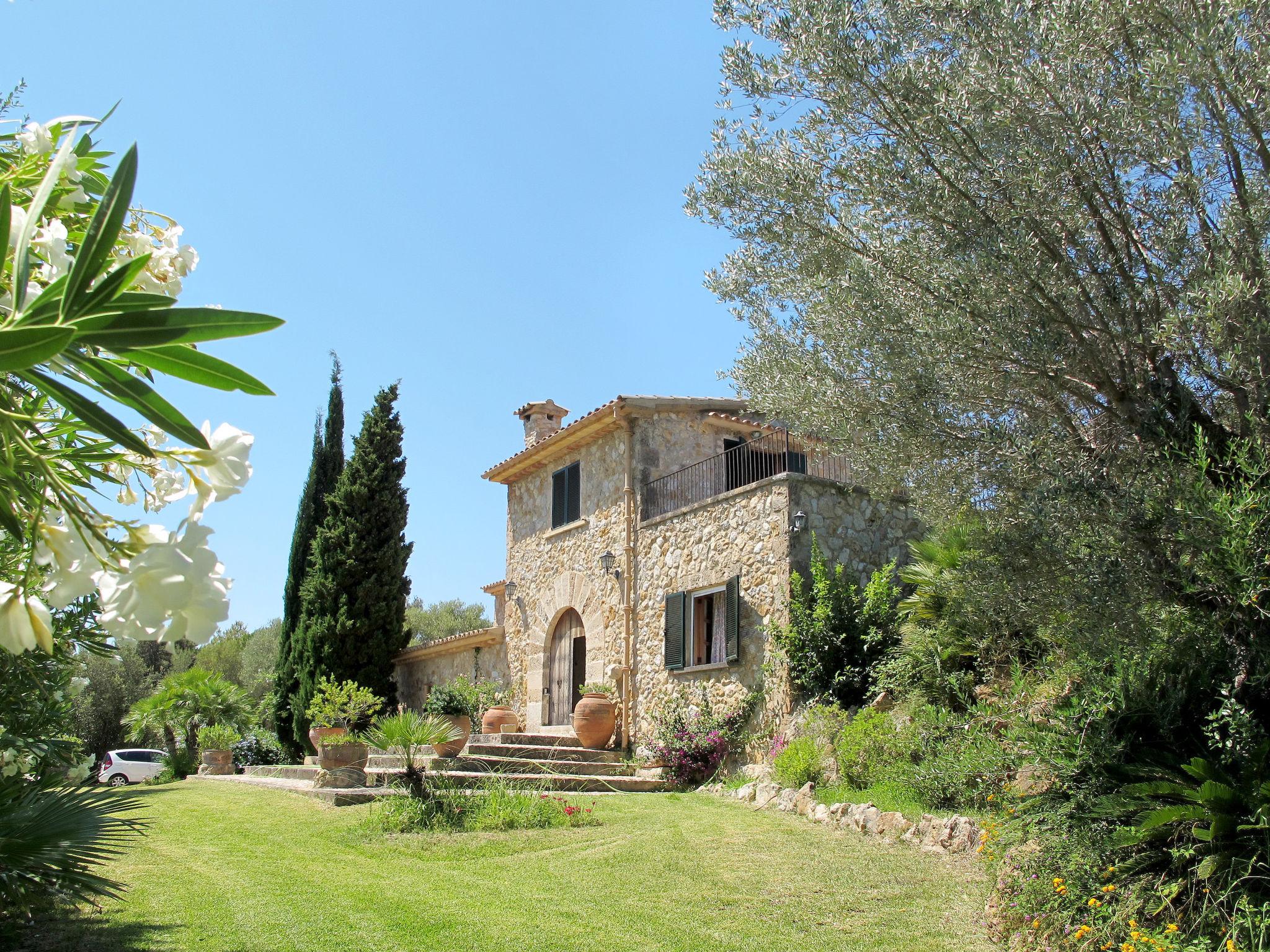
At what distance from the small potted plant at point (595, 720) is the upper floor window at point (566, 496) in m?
3.33

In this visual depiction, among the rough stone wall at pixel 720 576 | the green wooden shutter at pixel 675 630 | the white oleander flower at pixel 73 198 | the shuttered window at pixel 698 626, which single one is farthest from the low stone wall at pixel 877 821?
the white oleander flower at pixel 73 198

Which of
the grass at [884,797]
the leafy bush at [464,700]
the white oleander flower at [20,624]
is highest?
the white oleander flower at [20,624]

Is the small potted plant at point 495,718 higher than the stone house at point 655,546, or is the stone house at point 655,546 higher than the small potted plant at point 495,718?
the stone house at point 655,546

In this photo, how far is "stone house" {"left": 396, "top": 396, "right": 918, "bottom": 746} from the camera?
41.2 feet

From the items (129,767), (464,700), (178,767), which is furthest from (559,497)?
(129,767)

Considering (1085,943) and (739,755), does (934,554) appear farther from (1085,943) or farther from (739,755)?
(1085,943)

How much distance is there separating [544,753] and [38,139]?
12.4 meters

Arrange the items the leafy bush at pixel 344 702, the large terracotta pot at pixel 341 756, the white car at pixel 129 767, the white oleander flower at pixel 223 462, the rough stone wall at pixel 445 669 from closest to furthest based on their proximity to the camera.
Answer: the white oleander flower at pixel 223 462, the large terracotta pot at pixel 341 756, the leafy bush at pixel 344 702, the rough stone wall at pixel 445 669, the white car at pixel 129 767

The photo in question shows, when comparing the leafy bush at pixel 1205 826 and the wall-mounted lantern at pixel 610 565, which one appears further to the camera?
the wall-mounted lantern at pixel 610 565

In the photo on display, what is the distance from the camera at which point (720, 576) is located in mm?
13195

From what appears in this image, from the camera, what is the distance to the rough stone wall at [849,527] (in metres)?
12.3

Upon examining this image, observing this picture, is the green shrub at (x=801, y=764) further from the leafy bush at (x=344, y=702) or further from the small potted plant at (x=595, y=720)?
the leafy bush at (x=344, y=702)

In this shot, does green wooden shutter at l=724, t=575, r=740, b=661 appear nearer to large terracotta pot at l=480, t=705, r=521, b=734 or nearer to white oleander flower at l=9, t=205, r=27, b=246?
large terracotta pot at l=480, t=705, r=521, b=734

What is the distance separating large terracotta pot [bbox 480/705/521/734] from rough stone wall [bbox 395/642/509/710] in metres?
2.26
